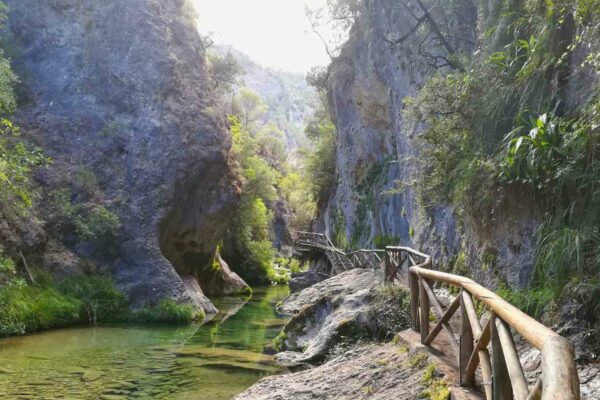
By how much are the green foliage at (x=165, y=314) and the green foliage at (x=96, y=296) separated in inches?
24.4

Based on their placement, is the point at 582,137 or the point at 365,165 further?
the point at 365,165

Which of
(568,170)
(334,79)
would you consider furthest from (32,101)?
(568,170)

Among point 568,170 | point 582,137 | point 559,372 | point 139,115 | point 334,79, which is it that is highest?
point 334,79

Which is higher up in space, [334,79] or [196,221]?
[334,79]

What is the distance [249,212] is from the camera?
119ft

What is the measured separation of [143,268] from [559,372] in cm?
1911

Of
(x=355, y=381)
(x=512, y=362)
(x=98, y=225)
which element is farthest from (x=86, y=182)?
(x=512, y=362)

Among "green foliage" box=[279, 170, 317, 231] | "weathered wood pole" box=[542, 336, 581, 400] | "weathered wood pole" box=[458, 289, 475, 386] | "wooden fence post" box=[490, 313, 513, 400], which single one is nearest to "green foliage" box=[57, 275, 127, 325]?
"weathered wood pole" box=[458, 289, 475, 386]

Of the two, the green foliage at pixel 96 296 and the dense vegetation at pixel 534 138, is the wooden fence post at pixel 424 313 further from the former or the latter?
the green foliage at pixel 96 296

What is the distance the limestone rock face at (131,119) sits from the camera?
21.1 meters

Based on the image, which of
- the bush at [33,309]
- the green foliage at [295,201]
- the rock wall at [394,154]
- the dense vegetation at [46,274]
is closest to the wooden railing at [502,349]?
the rock wall at [394,154]

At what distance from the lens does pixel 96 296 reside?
57.8ft

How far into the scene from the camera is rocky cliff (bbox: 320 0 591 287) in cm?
786

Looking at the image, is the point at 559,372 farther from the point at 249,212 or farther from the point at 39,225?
the point at 249,212
